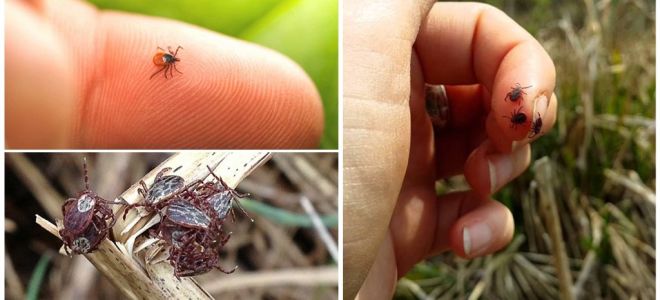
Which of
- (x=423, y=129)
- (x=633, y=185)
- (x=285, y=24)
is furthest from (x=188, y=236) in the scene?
(x=633, y=185)

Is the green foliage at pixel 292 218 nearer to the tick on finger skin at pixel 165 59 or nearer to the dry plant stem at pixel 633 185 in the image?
the tick on finger skin at pixel 165 59

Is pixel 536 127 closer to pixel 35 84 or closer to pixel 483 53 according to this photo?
pixel 483 53

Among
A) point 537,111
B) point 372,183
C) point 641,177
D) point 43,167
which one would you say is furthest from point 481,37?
point 43,167

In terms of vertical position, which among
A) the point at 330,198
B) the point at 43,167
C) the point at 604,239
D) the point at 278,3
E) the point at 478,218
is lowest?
the point at 604,239

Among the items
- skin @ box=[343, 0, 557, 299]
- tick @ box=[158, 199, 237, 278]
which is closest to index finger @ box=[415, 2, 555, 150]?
skin @ box=[343, 0, 557, 299]

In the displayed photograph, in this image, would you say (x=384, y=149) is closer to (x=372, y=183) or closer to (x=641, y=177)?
(x=372, y=183)

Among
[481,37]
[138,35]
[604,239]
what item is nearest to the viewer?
[138,35]

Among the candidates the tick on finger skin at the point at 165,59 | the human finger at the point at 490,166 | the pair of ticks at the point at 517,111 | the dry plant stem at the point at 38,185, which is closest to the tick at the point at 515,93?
the pair of ticks at the point at 517,111
